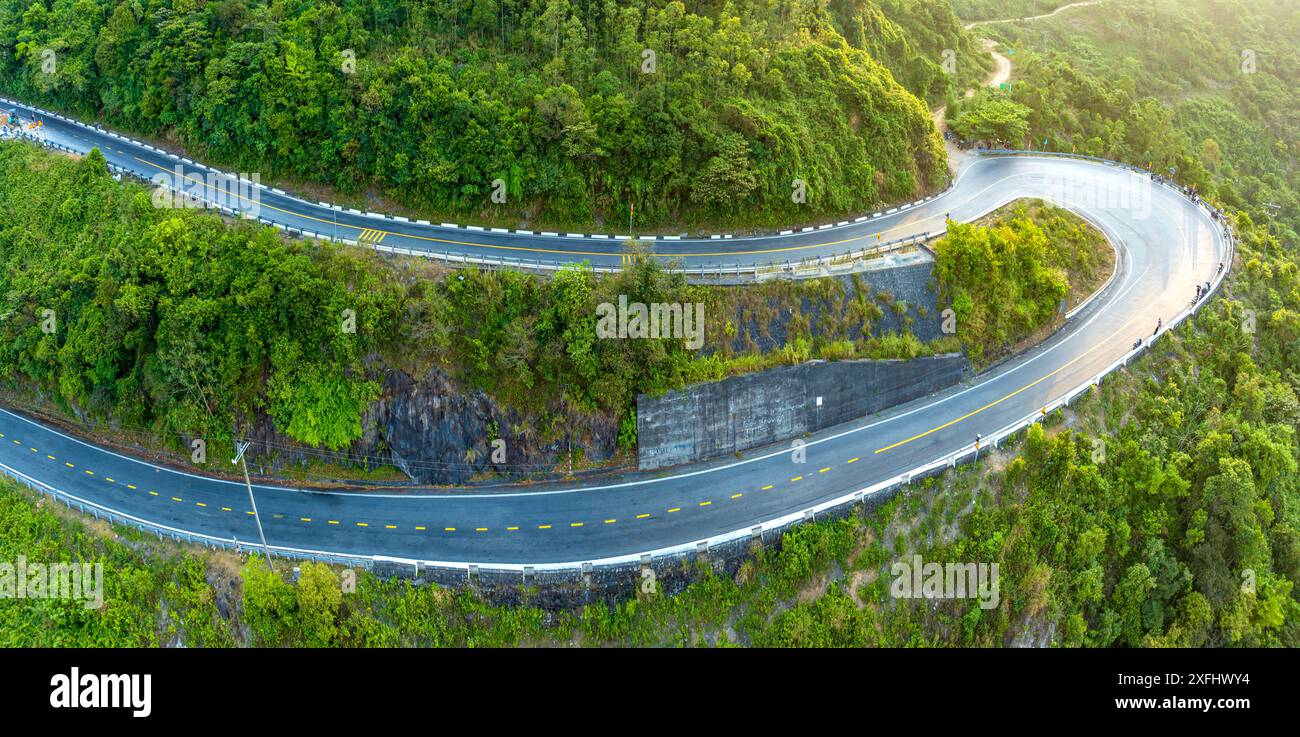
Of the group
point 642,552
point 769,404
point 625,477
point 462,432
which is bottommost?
point 642,552

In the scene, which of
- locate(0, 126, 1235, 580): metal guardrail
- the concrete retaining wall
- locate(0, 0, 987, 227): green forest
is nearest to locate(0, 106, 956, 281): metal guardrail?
locate(0, 0, 987, 227): green forest

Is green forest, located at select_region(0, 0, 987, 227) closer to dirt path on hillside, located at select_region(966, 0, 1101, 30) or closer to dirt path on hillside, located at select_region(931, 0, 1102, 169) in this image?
dirt path on hillside, located at select_region(931, 0, 1102, 169)

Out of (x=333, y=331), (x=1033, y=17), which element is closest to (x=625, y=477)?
(x=333, y=331)

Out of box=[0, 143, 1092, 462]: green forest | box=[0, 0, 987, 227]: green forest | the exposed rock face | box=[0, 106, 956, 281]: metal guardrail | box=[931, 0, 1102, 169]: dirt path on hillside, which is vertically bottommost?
the exposed rock face

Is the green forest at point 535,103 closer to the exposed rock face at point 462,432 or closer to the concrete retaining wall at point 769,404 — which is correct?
the concrete retaining wall at point 769,404

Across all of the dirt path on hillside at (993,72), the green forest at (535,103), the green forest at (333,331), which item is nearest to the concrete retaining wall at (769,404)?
the green forest at (333,331)

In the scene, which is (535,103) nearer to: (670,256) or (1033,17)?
(670,256)

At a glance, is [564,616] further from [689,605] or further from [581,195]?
[581,195]
